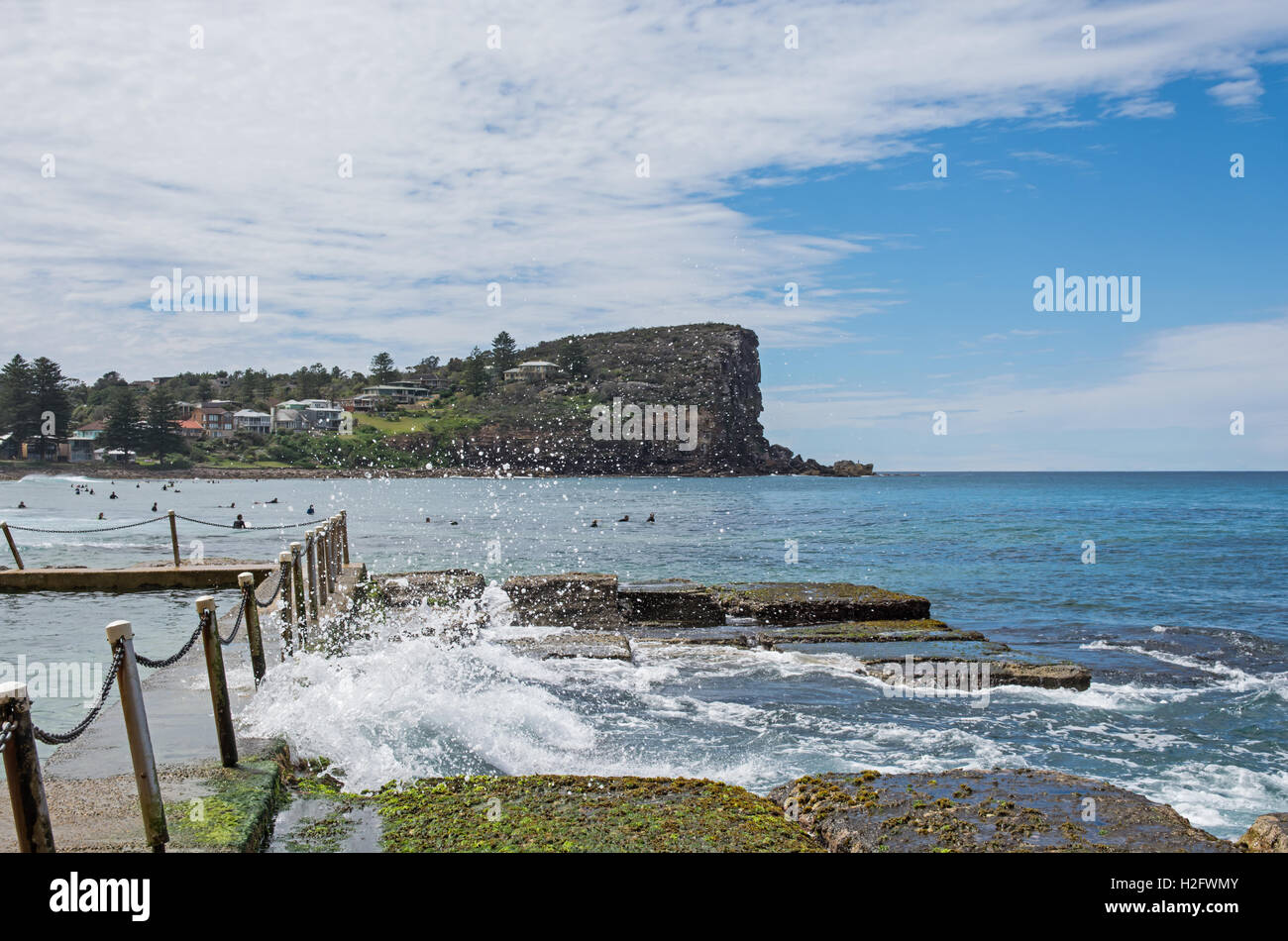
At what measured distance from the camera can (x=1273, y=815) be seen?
641 centimetres

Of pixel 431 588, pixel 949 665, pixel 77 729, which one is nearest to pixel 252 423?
pixel 431 588

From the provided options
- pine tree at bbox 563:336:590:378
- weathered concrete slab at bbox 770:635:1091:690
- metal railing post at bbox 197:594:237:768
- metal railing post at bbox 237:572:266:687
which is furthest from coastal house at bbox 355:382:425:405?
metal railing post at bbox 197:594:237:768

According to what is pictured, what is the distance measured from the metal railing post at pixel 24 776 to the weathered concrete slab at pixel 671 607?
1378 cm

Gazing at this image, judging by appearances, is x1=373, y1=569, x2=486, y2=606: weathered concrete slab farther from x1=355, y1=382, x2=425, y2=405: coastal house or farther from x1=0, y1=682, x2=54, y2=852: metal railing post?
x1=355, y1=382, x2=425, y2=405: coastal house

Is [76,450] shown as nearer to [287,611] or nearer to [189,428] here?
[189,428]

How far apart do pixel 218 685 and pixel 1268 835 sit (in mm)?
7218

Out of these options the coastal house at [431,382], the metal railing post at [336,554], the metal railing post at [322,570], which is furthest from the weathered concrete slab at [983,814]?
the coastal house at [431,382]

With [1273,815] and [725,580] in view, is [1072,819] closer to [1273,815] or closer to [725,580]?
[1273,815]

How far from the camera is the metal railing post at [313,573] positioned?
12938mm

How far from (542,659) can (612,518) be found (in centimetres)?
4188

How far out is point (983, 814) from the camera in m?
6.54

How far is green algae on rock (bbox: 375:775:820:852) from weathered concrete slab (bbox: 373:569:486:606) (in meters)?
9.81

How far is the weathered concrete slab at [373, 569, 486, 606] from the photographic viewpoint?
55.3ft
